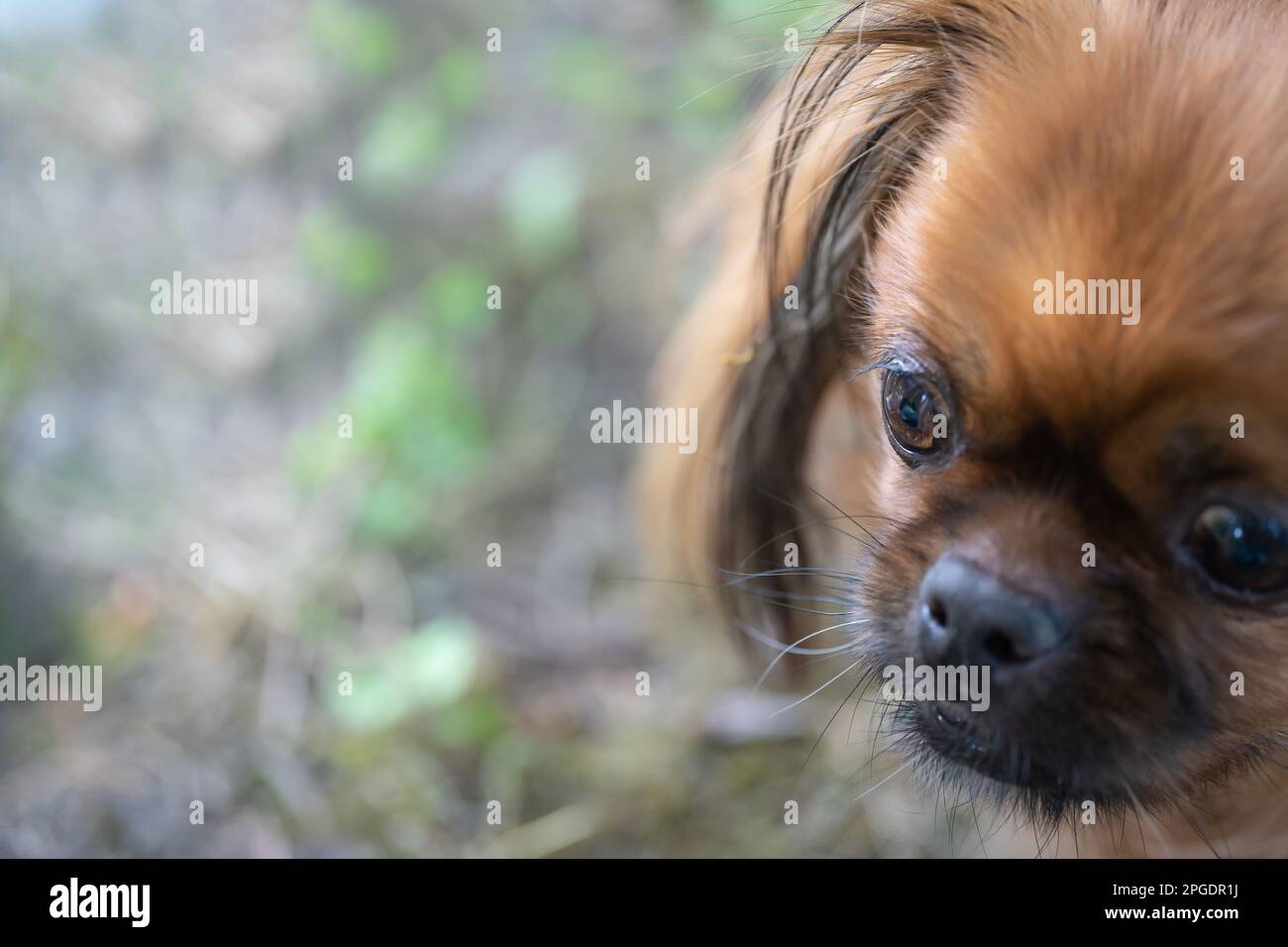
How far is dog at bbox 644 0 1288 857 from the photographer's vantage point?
129 centimetres

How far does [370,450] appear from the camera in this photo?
308 cm

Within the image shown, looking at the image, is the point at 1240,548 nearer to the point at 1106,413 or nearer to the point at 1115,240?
the point at 1106,413

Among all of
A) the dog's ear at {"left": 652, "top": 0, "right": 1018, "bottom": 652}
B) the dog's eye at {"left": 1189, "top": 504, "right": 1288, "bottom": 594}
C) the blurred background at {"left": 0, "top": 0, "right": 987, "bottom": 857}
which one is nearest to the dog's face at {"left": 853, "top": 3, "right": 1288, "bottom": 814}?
the dog's eye at {"left": 1189, "top": 504, "right": 1288, "bottom": 594}

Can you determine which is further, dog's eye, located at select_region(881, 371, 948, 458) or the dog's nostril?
dog's eye, located at select_region(881, 371, 948, 458)

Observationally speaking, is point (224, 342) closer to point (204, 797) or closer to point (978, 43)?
point (204, 797)

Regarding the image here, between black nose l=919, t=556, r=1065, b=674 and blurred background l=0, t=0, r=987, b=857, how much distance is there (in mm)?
1213

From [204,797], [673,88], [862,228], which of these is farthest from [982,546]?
[673,88]

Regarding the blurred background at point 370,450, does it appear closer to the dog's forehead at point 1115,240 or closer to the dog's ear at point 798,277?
the dog's ear at point 798,277

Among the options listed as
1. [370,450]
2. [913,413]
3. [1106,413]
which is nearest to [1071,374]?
[1106,413]

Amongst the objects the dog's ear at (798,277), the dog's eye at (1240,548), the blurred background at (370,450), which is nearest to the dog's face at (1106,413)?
the dog's eye at (1240,548)

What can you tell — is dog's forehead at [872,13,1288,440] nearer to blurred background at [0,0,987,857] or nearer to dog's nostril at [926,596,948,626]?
dog's nostril at [926,596,948,626]

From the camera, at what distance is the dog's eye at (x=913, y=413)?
1576 millimetres

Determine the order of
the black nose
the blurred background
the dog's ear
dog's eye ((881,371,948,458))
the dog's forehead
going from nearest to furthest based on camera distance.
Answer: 1. the dog's forehead
2. the black nose
3. dog's eye ((881,371,948,458))
4. the dog's ear
5. the blurred background

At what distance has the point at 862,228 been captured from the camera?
1855 mm
